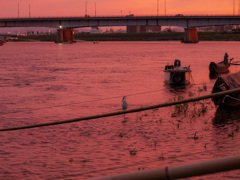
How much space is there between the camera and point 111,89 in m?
43.9

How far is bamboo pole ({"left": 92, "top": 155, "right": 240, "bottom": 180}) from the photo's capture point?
301 cm

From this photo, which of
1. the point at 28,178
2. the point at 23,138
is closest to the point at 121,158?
the point at 28,178

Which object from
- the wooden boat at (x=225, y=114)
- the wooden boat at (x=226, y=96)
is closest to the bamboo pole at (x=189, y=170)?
the wooden boat at (x=225, y=114)

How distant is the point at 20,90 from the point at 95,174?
30900 mm

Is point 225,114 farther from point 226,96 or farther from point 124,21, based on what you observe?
point 124,21

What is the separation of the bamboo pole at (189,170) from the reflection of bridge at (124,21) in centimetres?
17334

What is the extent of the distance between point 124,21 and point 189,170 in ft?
588

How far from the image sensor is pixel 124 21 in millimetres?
179625

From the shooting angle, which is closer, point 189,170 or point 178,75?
point 189,170

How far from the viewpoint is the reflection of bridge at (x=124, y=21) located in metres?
173

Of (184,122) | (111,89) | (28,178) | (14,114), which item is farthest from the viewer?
(111,89)

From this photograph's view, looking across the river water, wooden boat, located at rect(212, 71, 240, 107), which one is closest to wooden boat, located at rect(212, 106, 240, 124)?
the river water

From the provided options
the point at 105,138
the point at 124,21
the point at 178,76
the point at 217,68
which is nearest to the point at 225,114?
the point at 105,138

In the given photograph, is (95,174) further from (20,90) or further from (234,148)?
(20,90)
